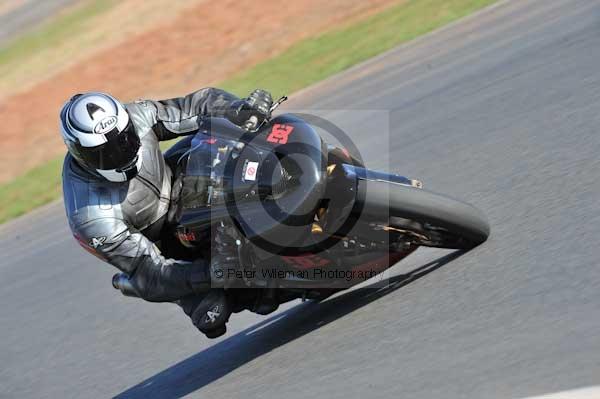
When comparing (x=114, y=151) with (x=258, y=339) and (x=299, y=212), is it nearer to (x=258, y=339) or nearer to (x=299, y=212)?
(x=299, y=212)

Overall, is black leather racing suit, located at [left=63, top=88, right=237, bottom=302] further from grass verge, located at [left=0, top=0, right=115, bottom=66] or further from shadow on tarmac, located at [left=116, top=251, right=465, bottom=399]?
grass verge, located at [left=0, top=0, right=115, bottom=66]

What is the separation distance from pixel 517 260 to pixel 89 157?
7.72ft

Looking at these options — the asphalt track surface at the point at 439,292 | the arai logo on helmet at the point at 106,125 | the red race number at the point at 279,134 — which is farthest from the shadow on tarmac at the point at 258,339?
the arai logo on helmet at the point at 106,125

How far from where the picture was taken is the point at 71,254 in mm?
8930

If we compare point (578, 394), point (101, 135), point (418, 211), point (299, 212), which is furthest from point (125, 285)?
point (578, 394)

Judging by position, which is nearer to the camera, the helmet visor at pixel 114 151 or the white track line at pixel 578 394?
the white track line at pixel 578 394

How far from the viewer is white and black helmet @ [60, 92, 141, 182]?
180 inches

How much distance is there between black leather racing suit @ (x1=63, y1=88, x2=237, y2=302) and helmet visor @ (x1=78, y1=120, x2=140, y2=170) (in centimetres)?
19

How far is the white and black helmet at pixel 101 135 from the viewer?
457 cm

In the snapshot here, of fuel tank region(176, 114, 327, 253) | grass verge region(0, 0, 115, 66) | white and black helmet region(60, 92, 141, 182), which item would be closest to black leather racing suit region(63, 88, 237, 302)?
white and black helmet region(60, 92, 141, 182)

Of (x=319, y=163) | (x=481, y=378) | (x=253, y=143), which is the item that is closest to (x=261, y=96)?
(x=253, y=143)

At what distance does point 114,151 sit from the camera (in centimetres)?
464

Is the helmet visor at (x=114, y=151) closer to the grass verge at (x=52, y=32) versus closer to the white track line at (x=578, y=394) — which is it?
the white track line at (x=578, y=394)

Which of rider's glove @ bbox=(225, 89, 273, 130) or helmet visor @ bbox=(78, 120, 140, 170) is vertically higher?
rider's glove @ bbox=(225, 89, 273, 130)
